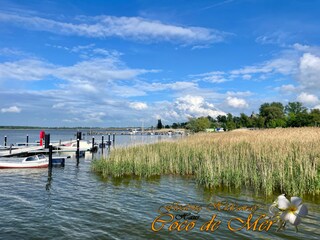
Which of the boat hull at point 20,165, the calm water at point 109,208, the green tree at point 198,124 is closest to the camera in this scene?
the calm water at point 109,208

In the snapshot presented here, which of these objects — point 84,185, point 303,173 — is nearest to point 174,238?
point 303,173

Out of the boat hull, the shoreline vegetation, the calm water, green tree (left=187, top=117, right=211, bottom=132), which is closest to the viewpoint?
the calm water

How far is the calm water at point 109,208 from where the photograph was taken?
9.41 metres

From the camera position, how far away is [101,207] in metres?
12.6

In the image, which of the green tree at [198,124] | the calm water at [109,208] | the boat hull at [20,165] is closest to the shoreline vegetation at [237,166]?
the calm water at [109,208]

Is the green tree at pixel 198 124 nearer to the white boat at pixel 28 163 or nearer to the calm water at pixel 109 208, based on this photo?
the white boat at pixel 28 163

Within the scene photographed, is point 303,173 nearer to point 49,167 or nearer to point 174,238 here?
point 174,238

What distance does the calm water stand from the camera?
30.9ft

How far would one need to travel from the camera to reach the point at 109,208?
12.4 metres

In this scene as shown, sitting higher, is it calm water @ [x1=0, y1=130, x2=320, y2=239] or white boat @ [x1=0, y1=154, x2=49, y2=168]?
white boat @ [x1=0, y1=154, x2=49, y2=168]

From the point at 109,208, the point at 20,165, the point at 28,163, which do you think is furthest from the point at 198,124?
the point at 109,208

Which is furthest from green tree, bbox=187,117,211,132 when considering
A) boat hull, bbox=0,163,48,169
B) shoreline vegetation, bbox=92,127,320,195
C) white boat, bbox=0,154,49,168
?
boat hull, bbox=0,163,48,169

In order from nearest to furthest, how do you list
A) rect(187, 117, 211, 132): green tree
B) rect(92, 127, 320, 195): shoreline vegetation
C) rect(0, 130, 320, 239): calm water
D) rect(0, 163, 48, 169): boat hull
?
1. rect(0, 130, 320, 239): calm water
2. rect(92, 127, 320, 195): shoreline vegetation
3. rect(0, 163, 48, 169): boat hull
4. rect(187, 117, 211, 132): green tree

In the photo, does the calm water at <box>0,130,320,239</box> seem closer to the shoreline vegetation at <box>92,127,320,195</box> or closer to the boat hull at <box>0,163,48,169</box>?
the shoreline vegetation at <box>92,127,320,195</box>
